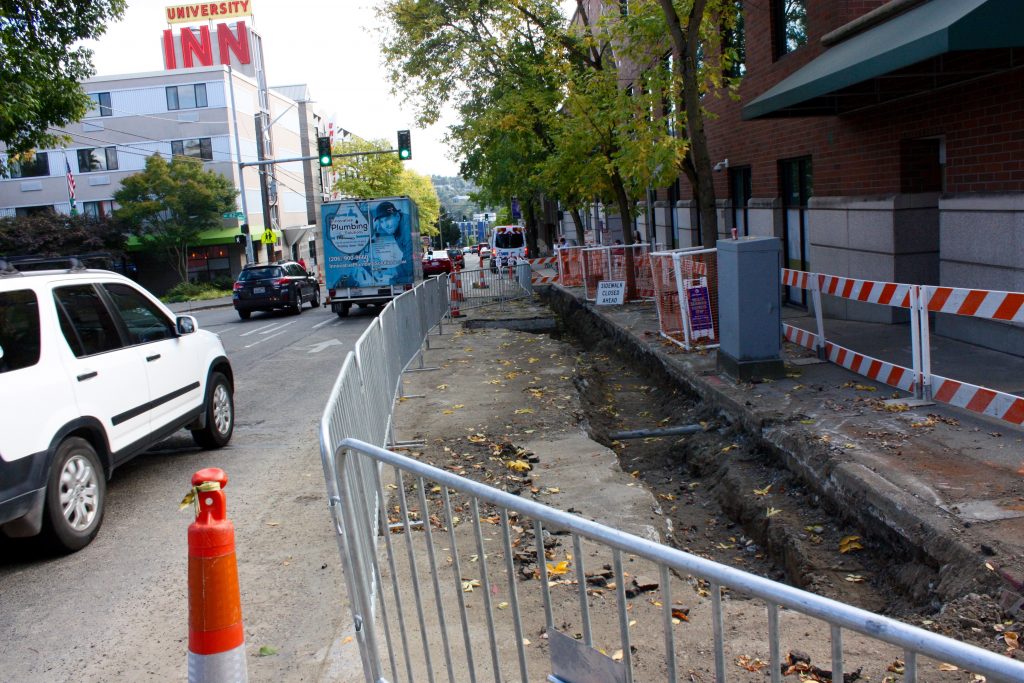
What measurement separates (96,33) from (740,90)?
12950 mm

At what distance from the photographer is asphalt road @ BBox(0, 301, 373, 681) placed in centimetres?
469

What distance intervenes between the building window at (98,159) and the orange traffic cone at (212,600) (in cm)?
5569

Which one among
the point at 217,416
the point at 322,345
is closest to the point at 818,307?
the point at 217,416

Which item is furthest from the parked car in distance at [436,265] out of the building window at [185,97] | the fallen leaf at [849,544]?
the fallen leaf at [849,544]

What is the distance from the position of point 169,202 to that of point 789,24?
3937cm

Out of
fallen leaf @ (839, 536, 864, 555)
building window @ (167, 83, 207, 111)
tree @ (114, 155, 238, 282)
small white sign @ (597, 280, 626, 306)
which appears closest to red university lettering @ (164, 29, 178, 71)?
building window @ (167, 83, 207, 111)

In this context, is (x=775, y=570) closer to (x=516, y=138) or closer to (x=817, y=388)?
(x=817, y=388)

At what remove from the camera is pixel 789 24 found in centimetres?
1593

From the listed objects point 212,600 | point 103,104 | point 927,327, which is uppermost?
point 103,104

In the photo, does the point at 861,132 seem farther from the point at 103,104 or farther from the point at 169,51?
the point at 169,51

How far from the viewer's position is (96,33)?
17438 mm

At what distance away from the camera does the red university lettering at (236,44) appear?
66.1 m

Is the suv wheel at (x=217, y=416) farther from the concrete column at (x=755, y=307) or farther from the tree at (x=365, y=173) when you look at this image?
the tree at (x=365, y=173)

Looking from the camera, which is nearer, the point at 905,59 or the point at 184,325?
the point at 184,325
